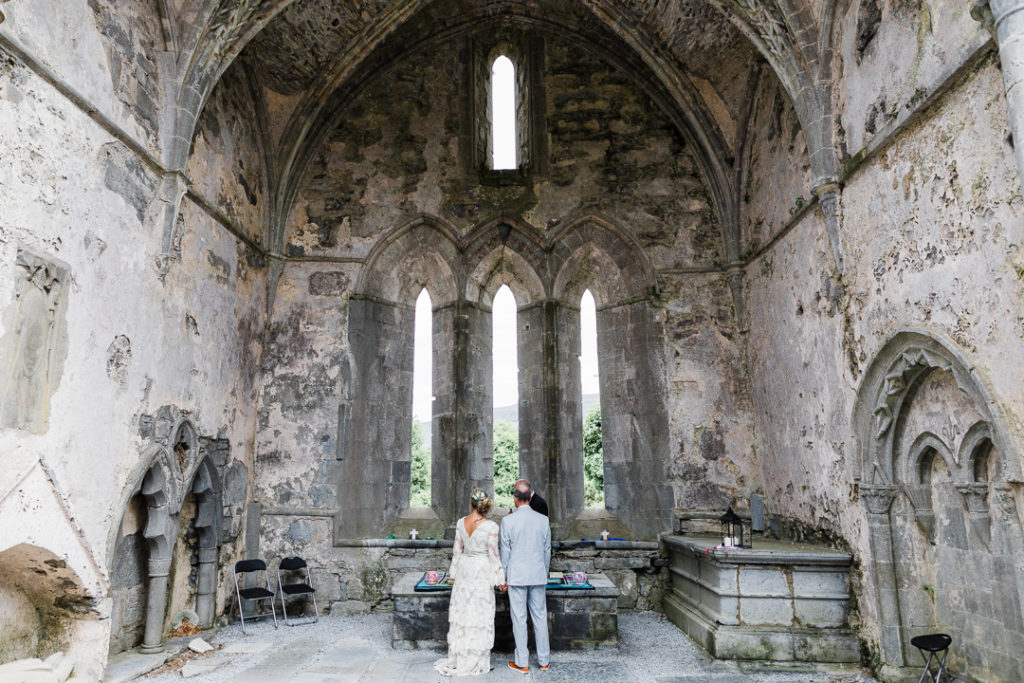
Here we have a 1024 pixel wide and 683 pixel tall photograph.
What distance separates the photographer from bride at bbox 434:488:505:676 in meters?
5.72

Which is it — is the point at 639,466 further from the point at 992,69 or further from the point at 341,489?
the point at 992,69

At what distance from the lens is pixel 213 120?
25.8 feet

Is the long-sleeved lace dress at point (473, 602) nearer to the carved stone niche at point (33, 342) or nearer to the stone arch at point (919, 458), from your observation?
the carved stone niche at point (33, 342)

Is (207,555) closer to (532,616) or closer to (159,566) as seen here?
(159,566)

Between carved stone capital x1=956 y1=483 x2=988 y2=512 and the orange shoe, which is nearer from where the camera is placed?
carved stone capital x1=956 y1=483 x2=988 y2=512

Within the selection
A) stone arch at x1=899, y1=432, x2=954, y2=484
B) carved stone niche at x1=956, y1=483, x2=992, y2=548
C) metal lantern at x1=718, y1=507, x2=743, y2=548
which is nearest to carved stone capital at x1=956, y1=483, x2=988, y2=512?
carved stone niche at x1=956, y1=483, x2=992, y2=548

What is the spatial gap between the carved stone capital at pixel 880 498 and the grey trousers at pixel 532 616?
2.98 m

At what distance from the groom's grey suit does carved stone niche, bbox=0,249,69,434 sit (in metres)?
3.73

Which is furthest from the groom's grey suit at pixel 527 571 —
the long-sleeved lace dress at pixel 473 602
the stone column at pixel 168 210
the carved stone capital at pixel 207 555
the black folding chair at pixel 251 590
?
the stone column at pixel 168 210

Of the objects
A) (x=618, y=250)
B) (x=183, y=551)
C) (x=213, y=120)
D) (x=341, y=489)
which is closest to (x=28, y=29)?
(x=213, y=120)

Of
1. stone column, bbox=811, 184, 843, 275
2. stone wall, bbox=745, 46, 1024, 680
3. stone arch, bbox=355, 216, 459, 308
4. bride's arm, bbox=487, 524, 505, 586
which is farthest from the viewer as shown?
stone arch, bbox=355, 216, 459, 308

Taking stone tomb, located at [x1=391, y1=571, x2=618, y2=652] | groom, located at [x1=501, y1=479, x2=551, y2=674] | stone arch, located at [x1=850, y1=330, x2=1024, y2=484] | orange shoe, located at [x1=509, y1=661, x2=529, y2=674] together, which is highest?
stone arch, located at [x1=850, y1=330, x2=1024, y2=484]

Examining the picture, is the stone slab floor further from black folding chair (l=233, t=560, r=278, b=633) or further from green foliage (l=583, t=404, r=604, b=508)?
green foliage (l=583, t=404, r=604, b=508)

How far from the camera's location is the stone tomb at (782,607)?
20.1 ft
